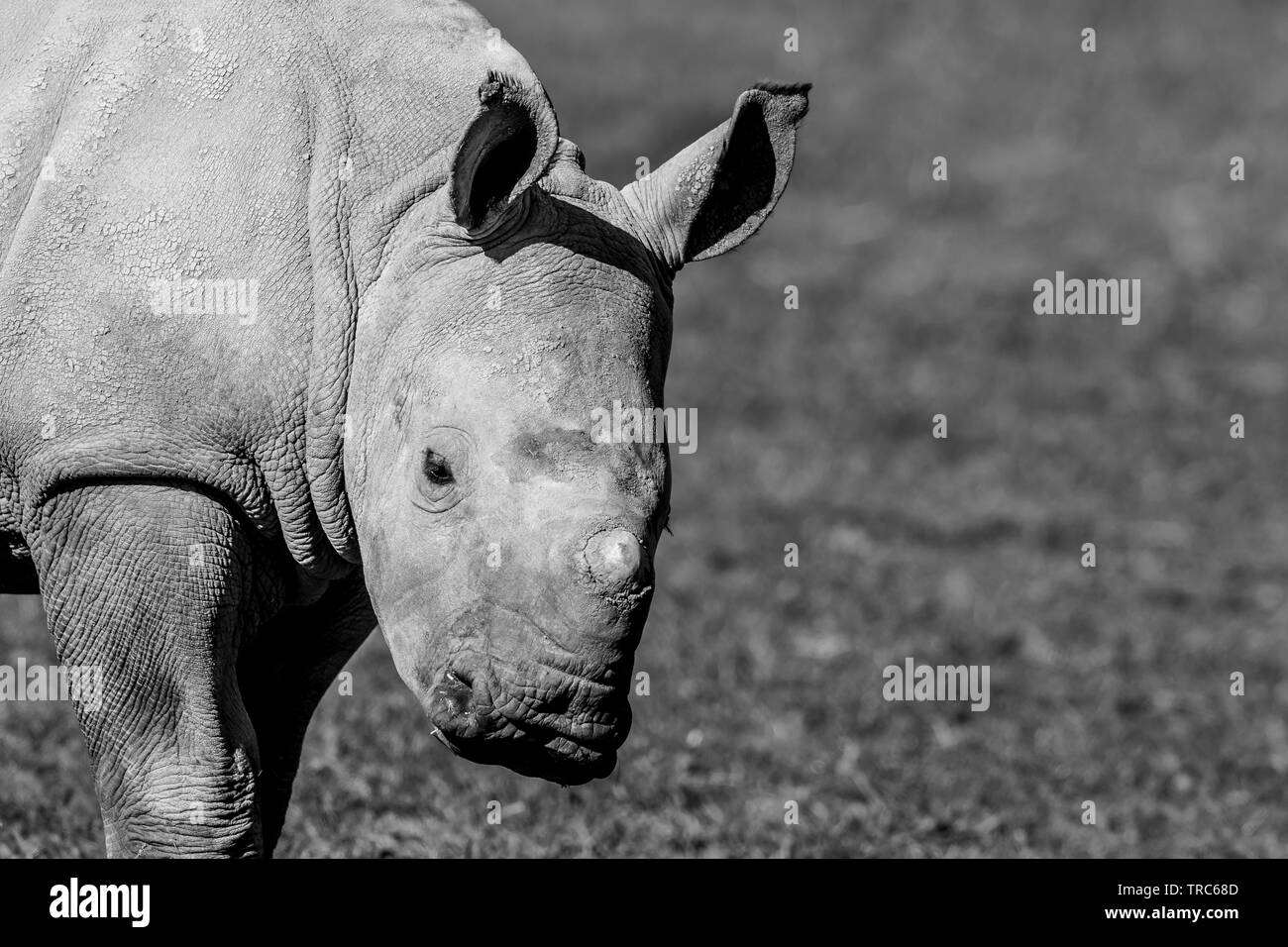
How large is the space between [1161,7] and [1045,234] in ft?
14.2

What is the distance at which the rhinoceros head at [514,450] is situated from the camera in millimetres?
3783

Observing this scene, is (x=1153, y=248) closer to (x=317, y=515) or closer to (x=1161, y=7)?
(x=1161, y=7)

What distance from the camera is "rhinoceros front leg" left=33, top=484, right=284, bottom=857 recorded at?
414 centimetres

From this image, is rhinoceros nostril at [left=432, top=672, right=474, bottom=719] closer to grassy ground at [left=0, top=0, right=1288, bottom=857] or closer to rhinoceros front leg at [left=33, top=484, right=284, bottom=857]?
rhinoceros front leg at [left=33, top=484, right=284, bottom=857]

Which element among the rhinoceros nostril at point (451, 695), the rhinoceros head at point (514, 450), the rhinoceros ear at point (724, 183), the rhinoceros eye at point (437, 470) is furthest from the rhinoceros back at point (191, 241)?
the rhinoceros nostril at point (451, 695)

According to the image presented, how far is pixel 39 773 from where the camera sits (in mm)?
6418

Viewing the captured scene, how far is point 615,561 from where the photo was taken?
3.72m

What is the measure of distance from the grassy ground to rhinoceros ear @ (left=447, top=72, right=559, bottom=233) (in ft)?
9.04

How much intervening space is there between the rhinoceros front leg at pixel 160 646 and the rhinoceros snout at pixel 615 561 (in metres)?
0.95

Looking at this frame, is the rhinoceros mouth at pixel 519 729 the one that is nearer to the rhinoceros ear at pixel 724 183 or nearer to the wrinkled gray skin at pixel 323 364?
the wrinkled gray skin at pixel 323 364

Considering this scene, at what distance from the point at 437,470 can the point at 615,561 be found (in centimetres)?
48

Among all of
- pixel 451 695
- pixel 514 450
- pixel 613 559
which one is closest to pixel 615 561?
pixel 613 559

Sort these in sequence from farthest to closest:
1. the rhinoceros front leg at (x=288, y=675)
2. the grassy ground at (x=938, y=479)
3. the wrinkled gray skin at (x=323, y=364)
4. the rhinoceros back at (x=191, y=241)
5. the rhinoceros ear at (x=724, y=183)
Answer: the grassy ground at (x=938, y=479)
the rhinoceros front leg at (x=288, y=675)
the rhinoceros ear at (x=724, y=183)
the rhinoceros back at (x=191, y=241)
the wrinkled gray skin at (x=323, y=364)
